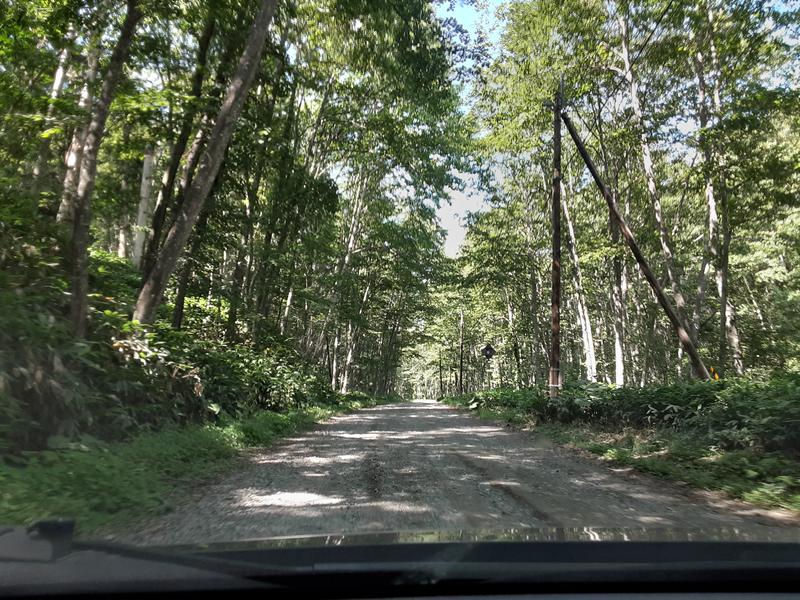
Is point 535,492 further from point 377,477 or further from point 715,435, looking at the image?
point 715,435

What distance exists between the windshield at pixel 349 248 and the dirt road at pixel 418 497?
0.19ft

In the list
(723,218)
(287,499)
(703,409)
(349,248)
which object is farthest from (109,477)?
(349,248)

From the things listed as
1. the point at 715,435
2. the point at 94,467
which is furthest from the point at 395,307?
the point at 94,467

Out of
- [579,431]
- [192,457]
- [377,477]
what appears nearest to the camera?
[377,477]

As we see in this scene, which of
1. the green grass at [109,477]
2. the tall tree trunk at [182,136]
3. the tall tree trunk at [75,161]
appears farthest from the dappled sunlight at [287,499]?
the tall tree trunk at [182,136]

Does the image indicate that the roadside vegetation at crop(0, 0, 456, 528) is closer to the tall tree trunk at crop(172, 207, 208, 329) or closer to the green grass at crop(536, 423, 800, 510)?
the tall tree trunk at crop(172, 207, 208, 329)

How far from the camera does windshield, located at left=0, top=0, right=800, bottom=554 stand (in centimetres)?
569

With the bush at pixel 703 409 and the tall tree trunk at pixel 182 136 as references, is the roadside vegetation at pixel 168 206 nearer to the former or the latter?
the tall tree trunk at pixel 182 136

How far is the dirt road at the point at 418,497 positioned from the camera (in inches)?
186

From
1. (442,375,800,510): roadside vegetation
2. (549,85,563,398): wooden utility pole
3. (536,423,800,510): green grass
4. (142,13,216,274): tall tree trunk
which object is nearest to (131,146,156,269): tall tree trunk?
(142,13,216,274): tall tree trunk

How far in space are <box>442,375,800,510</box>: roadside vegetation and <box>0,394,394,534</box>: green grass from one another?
630 cm

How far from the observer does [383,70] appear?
13.6 metres

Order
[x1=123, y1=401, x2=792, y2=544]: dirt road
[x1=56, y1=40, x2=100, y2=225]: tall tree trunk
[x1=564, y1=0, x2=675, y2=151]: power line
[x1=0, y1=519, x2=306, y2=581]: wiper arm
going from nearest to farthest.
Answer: [x1=0, y1=519, x2=306, y2=581]: wiper arm < [x1=123, y1=401, x2=792, y2=544]: dirt road < [x1=56, y1=40, x2=100, y2=225]: tall tree trunk < [x1=564, y1=0, x2=675, y2=151]: power line

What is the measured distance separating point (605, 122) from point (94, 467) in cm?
1979
